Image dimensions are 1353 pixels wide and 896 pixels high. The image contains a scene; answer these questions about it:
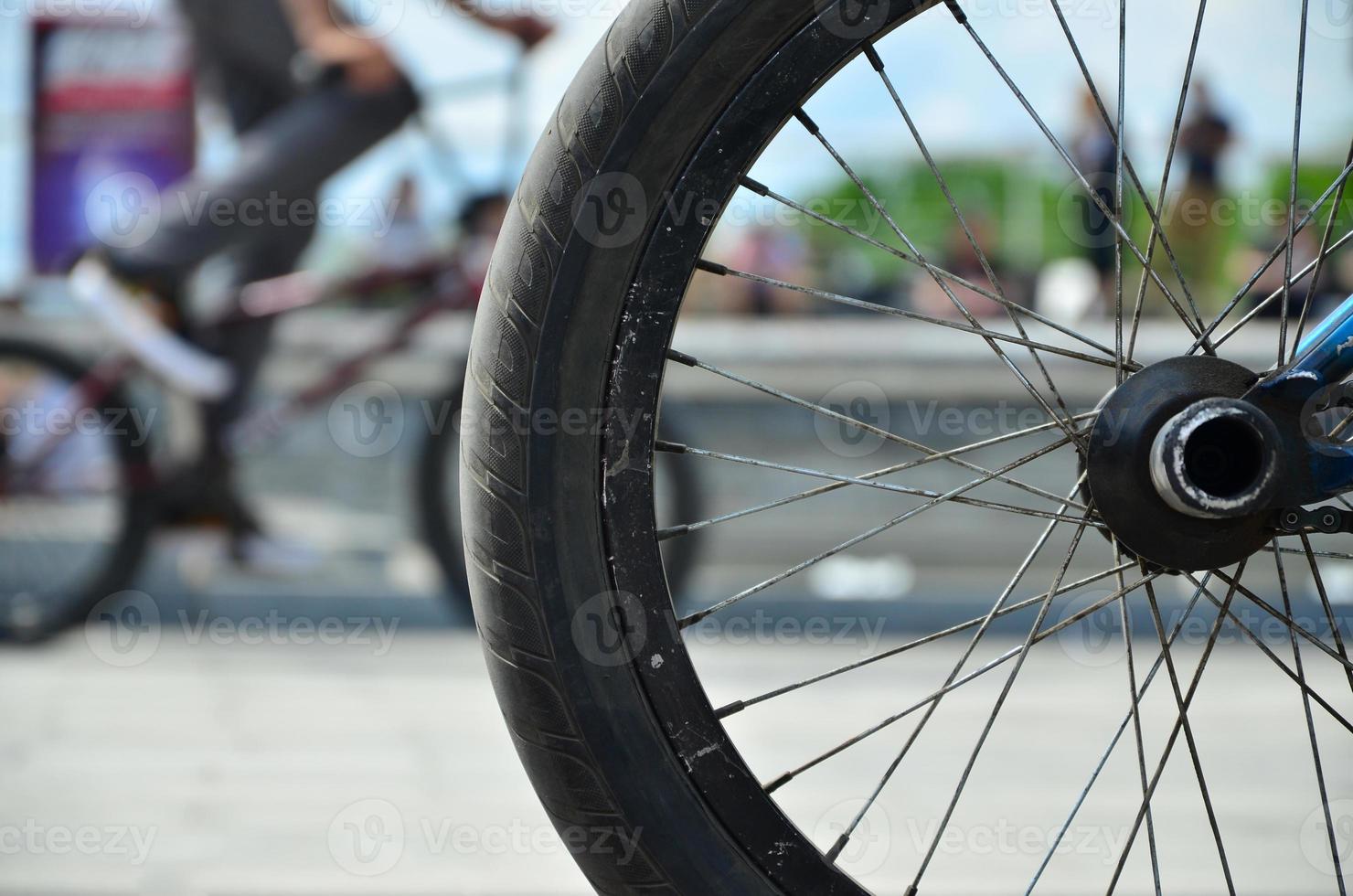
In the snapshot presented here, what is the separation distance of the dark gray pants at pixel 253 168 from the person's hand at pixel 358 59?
28 mm

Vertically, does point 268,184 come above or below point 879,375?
below

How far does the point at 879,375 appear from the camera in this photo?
15.7ft

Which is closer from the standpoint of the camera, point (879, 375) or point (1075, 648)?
point (1075, 648)

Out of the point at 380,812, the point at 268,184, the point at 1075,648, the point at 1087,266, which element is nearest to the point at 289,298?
the point at 268,184

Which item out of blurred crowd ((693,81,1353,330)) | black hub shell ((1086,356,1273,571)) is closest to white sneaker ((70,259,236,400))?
blurred crowd ((693,81,1353,330))

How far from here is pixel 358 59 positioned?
11.3 feet

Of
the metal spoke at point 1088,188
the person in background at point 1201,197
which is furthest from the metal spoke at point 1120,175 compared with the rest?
the person in background at point 1201,197

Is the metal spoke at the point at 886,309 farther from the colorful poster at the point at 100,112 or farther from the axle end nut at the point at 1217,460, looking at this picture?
the colorful poster at the point at 100,112

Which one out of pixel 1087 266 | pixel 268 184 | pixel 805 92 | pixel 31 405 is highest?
pixel 1087 266

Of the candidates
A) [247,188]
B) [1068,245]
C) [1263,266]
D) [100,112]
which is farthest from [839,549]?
[100,112]

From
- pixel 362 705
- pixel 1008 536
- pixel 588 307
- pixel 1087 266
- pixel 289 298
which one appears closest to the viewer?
pixel 588 307

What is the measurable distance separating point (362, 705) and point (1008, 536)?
256cm

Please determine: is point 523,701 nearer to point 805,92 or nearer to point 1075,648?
point 805,92

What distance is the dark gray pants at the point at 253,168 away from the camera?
340 centimetres
